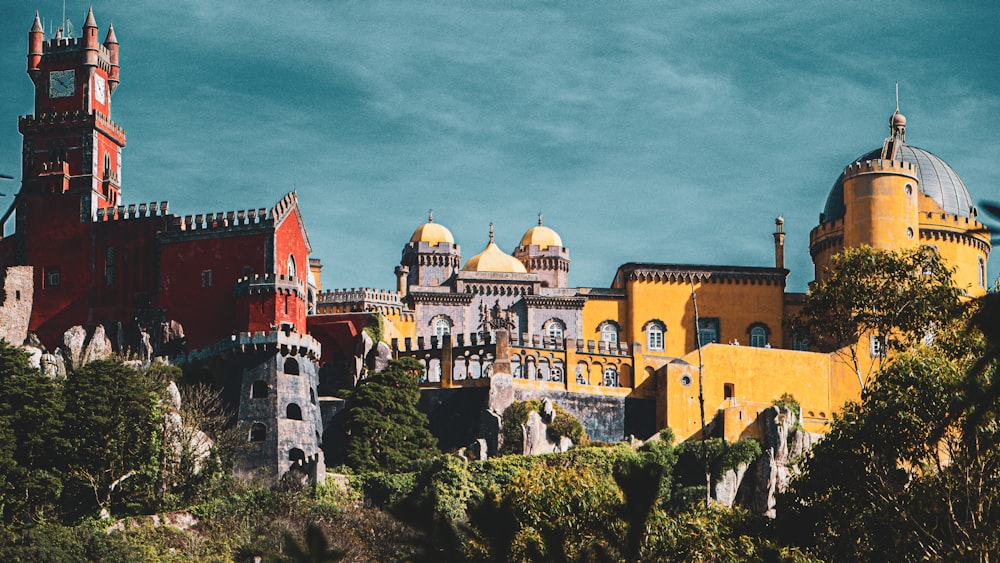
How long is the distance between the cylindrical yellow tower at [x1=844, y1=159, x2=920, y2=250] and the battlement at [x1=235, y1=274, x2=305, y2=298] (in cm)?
2443

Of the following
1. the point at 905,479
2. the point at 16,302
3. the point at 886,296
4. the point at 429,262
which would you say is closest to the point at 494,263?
the point at 429,262

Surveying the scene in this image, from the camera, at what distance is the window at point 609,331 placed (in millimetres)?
74062

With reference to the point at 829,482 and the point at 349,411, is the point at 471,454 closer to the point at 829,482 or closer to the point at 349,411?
the point at 349,411

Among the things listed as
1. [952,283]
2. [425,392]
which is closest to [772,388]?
[425,392]

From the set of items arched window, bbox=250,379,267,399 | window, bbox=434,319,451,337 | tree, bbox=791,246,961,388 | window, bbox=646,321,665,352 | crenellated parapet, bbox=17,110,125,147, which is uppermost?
crenellated parapet, bbox=17,110,125,147

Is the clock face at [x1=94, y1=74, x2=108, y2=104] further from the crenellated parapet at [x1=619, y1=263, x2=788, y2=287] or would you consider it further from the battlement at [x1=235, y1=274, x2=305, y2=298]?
the crenellated parapet at [x1=619, y1=263, x2=788, y2=287]

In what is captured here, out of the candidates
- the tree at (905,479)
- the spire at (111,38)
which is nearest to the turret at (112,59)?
the spire at (111,38)

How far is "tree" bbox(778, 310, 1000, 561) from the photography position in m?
32.6

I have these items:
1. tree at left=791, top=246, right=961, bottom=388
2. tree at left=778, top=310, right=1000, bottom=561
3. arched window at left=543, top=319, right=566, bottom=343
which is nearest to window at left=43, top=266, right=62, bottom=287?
arched window at left=543, top=319, right=566, bottom=343

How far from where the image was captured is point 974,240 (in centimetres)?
7538

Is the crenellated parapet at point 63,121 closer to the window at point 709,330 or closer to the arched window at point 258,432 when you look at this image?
the arched window at point 258,432

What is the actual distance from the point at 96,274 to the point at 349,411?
556 inches

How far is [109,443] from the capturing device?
5334 cm

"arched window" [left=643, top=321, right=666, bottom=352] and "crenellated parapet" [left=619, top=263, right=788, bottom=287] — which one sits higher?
"crenellated parapet" [left=619, top=263, right=788, bottom=287]
